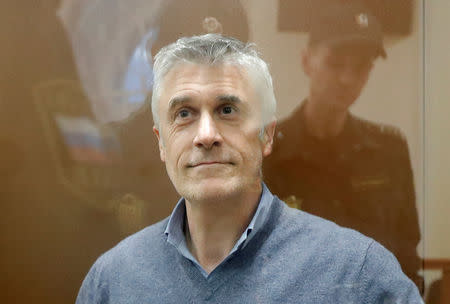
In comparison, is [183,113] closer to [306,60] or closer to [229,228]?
[229,228]

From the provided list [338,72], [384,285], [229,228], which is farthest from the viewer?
[338,72]

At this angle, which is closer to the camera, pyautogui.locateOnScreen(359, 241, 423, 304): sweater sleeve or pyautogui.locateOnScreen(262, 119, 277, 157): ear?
pyautogui.locateOnScreen(359, 241, 423, 304): sweater sleeve

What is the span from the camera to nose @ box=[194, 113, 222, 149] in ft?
3.22

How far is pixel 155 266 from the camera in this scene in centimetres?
106

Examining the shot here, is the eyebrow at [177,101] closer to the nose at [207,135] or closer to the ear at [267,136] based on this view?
the nose at [207,135]

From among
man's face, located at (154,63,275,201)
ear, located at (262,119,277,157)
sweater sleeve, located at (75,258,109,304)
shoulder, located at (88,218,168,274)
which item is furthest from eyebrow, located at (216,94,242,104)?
sweater sleeve, located at (75,258,109,304)

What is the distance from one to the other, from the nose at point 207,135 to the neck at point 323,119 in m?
0.35

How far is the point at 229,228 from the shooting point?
1065 millimetres

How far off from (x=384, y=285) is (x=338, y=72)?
550mm

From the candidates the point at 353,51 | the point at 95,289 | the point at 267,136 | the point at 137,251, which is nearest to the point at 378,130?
the point at 353,51

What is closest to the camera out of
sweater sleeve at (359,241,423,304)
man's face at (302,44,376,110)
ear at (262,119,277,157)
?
sweater sleeve at (359,241,423,304)

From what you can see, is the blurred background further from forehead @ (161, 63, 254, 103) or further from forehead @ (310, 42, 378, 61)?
forehead @ (161, 63, 254, 103)

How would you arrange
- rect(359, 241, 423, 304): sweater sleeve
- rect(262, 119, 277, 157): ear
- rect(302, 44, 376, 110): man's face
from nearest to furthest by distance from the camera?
rect(359, 241, 423, 304): sweater sleeve < rect(262, 119, 277, 157): ear < rect(302, 44, 376, 110): man's face

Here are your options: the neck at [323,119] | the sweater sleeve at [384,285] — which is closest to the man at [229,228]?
the sweater sleeve at [384,285]
